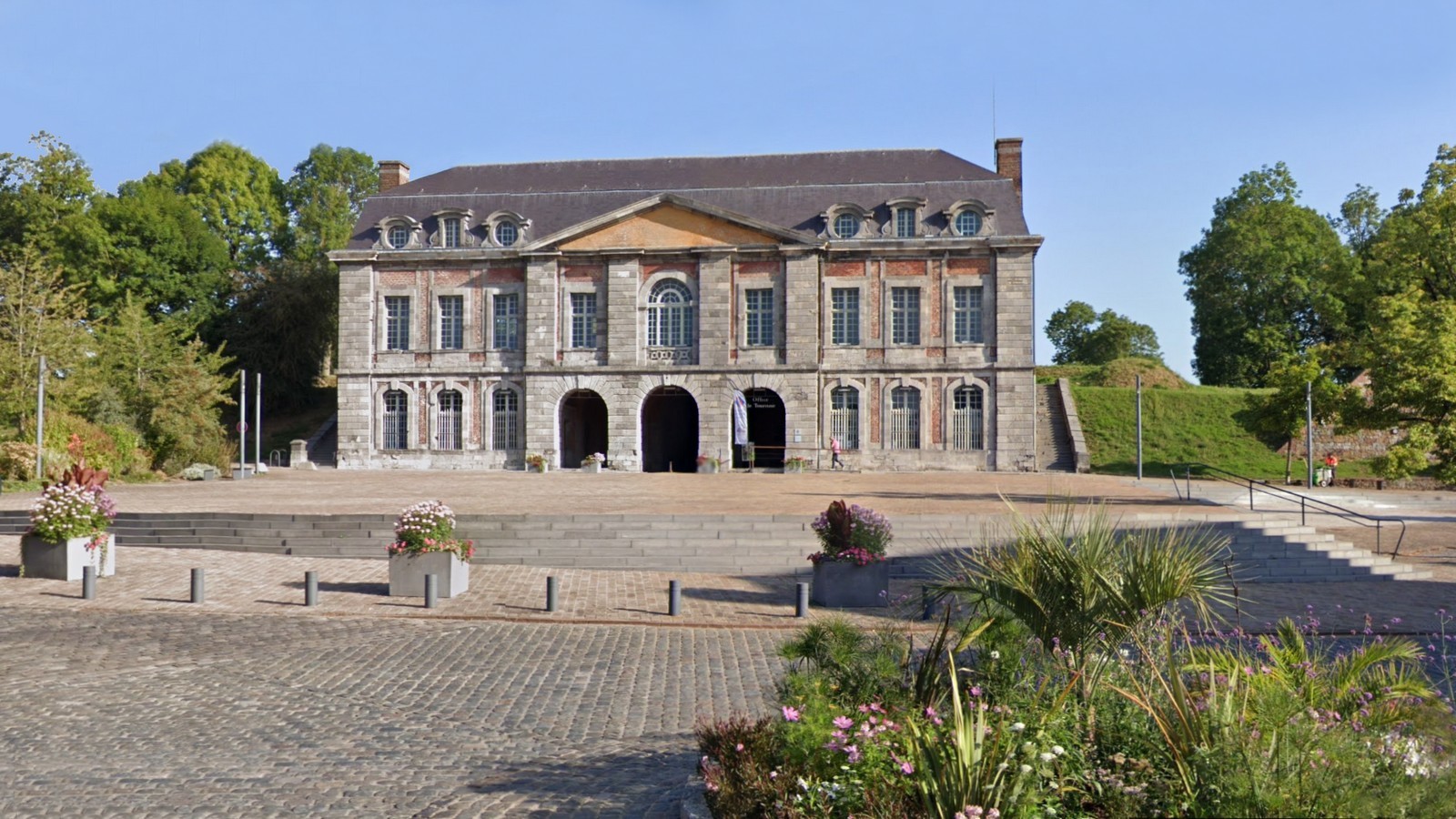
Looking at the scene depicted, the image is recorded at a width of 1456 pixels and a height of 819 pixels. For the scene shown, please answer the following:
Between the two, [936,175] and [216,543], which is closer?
[216,543]

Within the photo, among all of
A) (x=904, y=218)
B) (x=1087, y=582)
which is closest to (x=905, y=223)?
(x=904, y=218)

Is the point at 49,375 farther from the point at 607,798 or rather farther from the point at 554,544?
the point at 607,798

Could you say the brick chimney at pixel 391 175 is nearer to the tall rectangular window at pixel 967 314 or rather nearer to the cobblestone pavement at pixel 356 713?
the tall rectangular window at pixel 967 314

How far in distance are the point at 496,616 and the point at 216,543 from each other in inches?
346

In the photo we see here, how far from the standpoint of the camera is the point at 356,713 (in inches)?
340

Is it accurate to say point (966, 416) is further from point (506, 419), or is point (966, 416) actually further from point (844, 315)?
point (506, 419)

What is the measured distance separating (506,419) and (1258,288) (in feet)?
121

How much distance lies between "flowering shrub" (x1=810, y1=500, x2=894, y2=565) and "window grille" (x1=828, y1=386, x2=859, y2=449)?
2707cm

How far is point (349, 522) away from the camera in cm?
1950

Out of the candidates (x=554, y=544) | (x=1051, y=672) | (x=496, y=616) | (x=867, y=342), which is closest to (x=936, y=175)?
(x=867, y=342)

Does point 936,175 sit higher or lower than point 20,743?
higher

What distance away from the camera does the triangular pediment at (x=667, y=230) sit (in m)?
41.6

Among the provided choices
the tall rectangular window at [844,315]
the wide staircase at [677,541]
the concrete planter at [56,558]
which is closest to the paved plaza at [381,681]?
the concrete planter at [56,558]

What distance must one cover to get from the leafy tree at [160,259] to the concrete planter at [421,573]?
1614 inches
